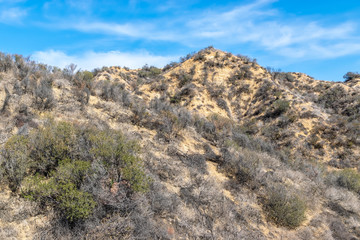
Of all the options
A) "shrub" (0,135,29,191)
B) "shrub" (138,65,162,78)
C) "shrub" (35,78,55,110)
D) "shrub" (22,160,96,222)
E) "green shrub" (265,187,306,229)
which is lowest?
"green shrub" (265,187,306,229)

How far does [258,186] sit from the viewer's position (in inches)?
305

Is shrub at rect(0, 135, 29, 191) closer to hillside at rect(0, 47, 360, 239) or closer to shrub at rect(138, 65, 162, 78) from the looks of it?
hillside at rect(0, 47, 360, 239)

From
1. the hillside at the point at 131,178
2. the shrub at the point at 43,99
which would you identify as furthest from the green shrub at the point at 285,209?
the shrub at the point at 43,99

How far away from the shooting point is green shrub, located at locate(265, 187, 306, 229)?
6.35m

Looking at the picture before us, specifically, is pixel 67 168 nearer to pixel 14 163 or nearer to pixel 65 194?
pixel 65 194

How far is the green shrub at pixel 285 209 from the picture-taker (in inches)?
250

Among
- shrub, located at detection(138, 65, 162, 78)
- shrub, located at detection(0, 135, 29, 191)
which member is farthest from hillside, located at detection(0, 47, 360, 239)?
shrub, located at detection(138, 65, 162, 78)

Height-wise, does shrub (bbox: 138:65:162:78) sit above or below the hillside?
above

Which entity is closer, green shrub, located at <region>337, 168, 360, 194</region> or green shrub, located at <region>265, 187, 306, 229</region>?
green shrub, located at <region>265, 187, 306, 229</region>

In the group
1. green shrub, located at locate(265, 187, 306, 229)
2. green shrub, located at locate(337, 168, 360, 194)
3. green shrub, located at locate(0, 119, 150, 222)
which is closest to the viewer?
green shrub, located at locate(0, 119, 150, 222)

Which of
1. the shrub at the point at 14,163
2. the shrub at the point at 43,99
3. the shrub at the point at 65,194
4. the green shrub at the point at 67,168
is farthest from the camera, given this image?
the shrub at the point at 43,99

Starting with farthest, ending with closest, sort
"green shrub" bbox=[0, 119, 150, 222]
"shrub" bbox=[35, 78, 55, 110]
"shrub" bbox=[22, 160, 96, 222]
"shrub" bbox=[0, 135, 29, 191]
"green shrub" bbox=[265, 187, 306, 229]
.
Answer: "shrub" bbox=[35, 78, 55, 110] < "green shrub" bbox=[265, 187, 306, 229] < "shrub" bbox=[0, 135, 29, 191] < "green shrub" bbox=[0, 119, 150, 222] < "shrub" bbox=[22, 160, 96, 222]

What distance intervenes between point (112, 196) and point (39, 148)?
2650 millimetres

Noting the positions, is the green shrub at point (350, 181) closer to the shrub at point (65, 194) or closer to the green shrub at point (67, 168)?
the green shrub at point (67, 168)
